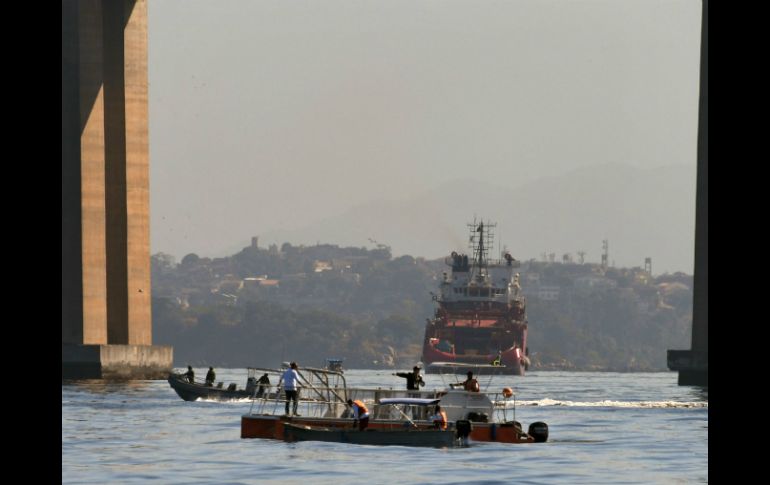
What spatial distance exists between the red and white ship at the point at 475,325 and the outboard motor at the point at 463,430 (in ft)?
428

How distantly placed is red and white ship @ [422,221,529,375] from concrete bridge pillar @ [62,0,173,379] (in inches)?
3492

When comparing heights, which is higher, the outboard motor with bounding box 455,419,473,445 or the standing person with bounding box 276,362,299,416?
the standing person with bounding box 276,362,299,416

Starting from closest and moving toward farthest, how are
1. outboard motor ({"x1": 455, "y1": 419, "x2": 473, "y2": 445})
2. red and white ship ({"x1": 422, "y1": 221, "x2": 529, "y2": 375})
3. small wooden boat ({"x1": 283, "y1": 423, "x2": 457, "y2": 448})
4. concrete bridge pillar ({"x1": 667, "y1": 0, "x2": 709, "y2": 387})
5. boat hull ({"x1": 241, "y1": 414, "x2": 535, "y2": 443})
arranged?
small wooden boat ({"x1": 283, "y1": 423, "x2": 457, "y2": 448}) < outboard motor ({"x1": 455, "y1": 419, "x2": 473, "y2": 445}) < boat hull ({"x1": 241, "y1": 414, "x2": 535, "y2": 443}) < concrete bridge pillar ({"x1": 667, "y1": 0, "x2": 709, "y2": 387}) < red and white ship ({"x1": 422, "y1": 221, "x2": 529, "y2": 375})

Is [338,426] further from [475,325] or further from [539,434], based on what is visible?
[475,325]

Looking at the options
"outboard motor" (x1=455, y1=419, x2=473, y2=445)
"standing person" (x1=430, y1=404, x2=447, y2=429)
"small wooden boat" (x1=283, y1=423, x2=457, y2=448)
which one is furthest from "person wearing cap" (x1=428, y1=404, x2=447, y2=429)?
"small wooden boat" (x1=283, y1=423, x2=457, y2=448)

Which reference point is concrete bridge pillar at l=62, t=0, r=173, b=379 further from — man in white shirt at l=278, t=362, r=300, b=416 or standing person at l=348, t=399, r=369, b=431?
standing person at l=348, t=399, r=369, b=431

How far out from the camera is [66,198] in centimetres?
7431

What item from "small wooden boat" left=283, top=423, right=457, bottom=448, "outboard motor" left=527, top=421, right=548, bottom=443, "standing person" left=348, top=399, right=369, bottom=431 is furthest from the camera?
"outboard motor" left=527, top=421, right=548, bottom=443

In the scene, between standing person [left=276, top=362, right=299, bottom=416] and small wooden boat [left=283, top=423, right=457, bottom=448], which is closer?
small wooden boat [left=283, top=423, right=457, bottom=448]

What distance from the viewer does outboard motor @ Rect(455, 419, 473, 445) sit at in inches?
1350

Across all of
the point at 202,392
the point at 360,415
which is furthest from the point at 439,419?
the point at 202,392
